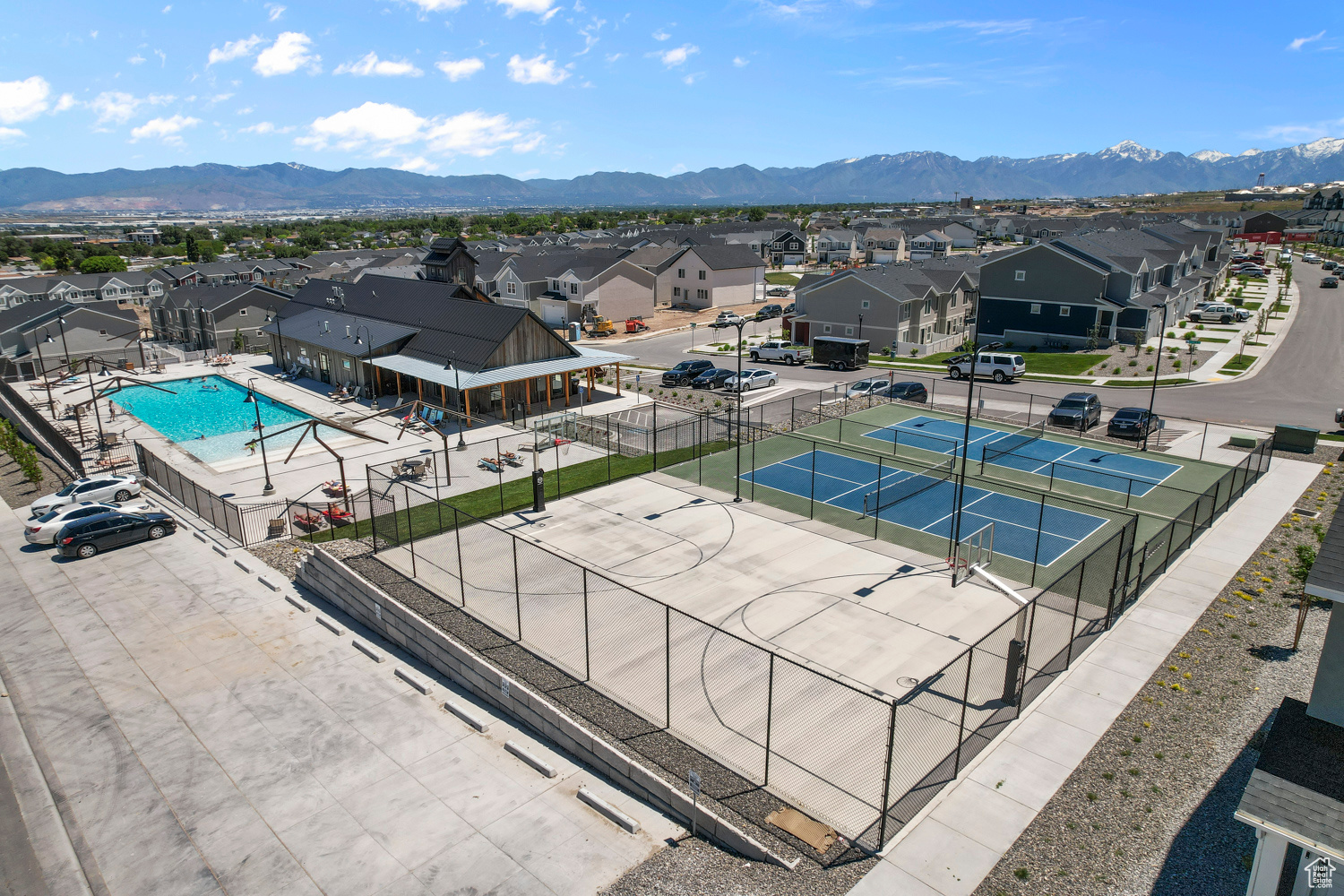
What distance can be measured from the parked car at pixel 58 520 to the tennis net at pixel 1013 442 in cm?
3513

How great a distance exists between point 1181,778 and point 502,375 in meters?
36.2

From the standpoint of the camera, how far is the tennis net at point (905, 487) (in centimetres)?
2908

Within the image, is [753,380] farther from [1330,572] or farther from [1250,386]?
[1330,572]

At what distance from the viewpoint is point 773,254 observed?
139500mm

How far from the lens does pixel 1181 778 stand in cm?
1434

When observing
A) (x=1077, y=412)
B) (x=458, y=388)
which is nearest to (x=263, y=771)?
(x=458, y=388)

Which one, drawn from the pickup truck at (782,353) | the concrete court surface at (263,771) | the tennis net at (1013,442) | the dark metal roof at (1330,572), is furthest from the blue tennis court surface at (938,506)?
the pickup truck at (782,353)

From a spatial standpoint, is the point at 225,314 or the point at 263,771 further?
the point at 225,314

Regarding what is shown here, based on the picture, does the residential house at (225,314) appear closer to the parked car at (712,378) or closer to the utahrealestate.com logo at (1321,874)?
the parked car at (712,378)

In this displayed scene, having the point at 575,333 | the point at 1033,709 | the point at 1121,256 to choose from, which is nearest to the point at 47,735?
the point at 1033,709

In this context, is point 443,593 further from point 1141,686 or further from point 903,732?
point 1141,686

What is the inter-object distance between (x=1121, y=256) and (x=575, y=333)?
1870 inches

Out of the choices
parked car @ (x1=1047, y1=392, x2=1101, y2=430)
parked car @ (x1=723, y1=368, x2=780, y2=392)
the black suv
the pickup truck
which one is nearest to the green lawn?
the pickup truck

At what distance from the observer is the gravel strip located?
12195mm
